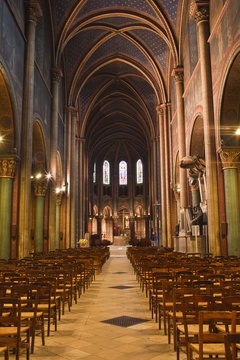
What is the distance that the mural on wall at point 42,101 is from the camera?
21.0 metres

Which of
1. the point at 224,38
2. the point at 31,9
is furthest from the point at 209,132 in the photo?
the point at 31,9

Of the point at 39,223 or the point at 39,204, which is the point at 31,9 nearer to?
the point at 39,204

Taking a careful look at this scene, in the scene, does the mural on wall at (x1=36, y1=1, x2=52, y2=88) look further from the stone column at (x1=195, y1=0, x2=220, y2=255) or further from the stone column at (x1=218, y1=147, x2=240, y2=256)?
the stone column at (x1=218, y1=147, x2=240, y2=256)

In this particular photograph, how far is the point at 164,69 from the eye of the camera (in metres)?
32.6

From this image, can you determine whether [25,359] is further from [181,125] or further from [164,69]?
[164,69]

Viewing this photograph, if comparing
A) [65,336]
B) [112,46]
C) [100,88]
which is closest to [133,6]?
[112,46]

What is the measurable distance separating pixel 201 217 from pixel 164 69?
17589mm

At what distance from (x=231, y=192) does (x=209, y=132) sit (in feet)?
10.3

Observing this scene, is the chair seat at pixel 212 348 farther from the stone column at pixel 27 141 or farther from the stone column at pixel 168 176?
the stone column at pixel 168 176

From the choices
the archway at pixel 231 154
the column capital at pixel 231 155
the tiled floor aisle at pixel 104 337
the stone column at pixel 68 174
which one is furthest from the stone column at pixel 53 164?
the tiled floor aisle at pixel 104 337

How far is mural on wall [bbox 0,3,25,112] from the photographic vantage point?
1503cm

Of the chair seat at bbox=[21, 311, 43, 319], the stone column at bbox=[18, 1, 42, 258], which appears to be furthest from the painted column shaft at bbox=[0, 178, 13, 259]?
the chair seat at bbox=[21, 311, 43, 319]

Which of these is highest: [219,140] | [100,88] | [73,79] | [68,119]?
[100,88]

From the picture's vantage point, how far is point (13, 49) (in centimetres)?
1630
